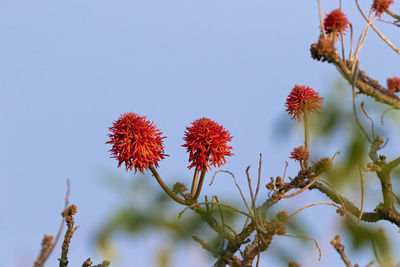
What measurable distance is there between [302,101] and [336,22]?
2.42ft

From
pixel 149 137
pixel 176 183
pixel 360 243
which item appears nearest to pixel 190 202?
pixel 176 183

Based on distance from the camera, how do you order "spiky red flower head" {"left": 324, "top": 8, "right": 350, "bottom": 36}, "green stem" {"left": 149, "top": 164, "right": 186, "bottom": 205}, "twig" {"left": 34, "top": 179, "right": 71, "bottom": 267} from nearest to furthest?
"twig" {"left": 34, "top": 179, "right": 71, "bottom": 267}
"spiky red flower head" {"left": 324, "top": 8, "right": 350, "bottom": 36}
"green stem" {"left": 149, "top": 164, "right": 186, "bottom": 205}

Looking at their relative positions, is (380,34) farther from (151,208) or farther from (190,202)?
(151,208)

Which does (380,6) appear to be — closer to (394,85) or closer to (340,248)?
(394,85)

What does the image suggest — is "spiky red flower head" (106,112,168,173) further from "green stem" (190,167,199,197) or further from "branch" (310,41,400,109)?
"branch" (310,41,400,109)

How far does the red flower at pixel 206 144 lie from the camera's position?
345 cm

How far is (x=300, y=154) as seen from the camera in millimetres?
3521

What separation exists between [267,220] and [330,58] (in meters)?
1.04

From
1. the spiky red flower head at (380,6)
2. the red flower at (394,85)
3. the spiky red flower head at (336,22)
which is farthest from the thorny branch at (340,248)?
the spiky red flower head at (380,6)

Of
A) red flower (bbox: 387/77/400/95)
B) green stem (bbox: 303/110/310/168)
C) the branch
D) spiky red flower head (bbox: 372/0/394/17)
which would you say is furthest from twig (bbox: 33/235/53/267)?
spiky red flower head (bbox: 372/0/394/17)

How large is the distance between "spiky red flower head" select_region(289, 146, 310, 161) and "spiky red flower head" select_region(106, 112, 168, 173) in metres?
0.87

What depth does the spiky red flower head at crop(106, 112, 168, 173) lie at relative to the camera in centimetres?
348

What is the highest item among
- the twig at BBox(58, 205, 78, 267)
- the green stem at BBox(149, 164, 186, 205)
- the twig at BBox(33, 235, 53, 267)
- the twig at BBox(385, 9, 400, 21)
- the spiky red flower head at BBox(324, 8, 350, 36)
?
the twig at BBox(385, 9, 400, 21)

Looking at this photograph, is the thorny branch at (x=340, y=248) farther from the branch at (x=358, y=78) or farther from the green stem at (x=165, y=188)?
the green stem at (x=165, y=188)
